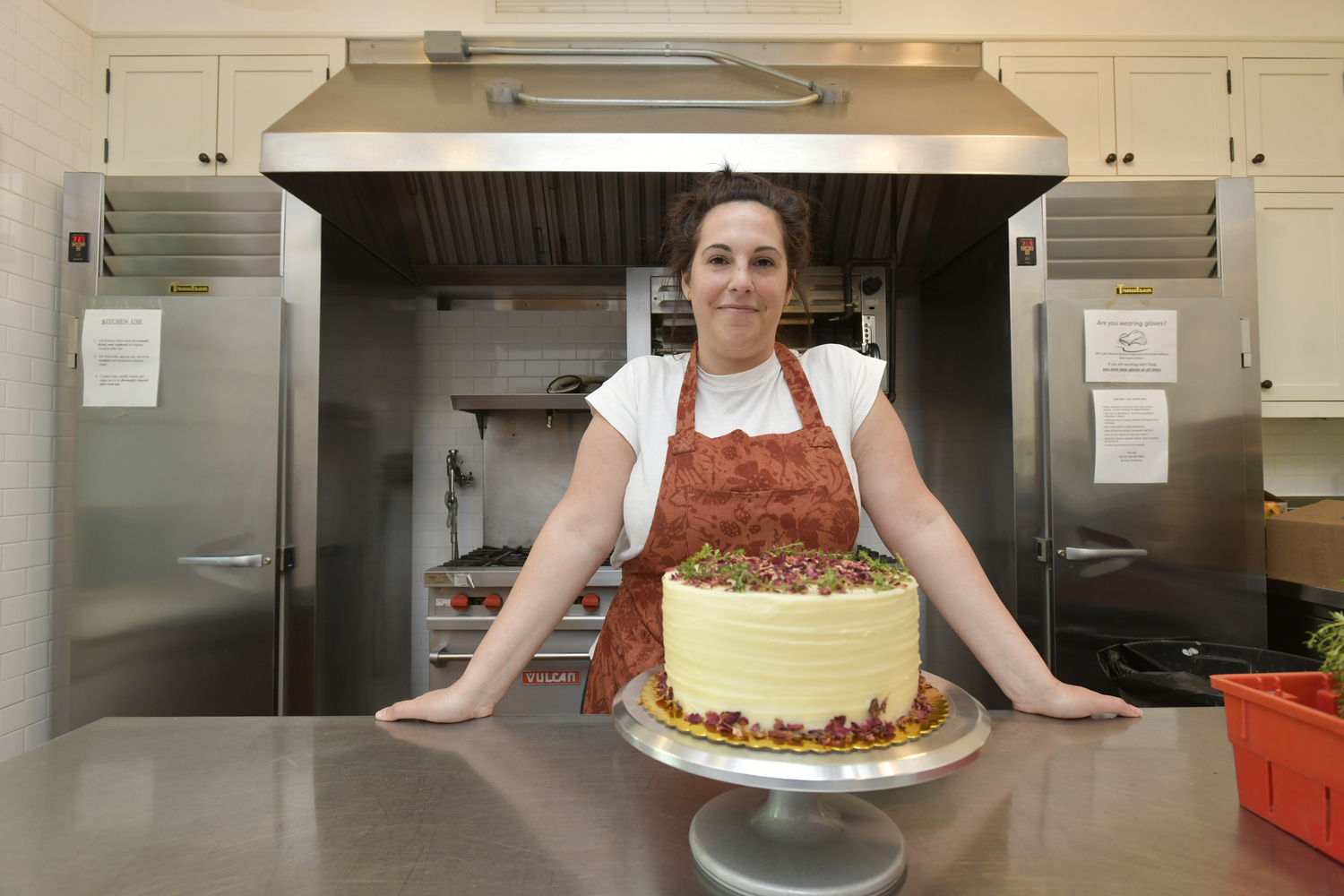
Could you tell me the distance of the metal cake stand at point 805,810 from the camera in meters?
0.57

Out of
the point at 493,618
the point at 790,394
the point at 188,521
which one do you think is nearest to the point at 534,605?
the point at 790,394

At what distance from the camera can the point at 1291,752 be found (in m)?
0.68

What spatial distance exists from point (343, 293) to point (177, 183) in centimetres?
70

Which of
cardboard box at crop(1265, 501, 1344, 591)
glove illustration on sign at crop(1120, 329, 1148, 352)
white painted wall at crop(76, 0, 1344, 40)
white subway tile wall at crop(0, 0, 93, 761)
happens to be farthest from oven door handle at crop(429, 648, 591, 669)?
cardboard box at crop(1265, 501, 1344, 591)

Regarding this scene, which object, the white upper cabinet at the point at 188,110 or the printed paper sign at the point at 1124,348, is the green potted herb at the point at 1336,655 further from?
the white upper cabinet at the point at 188,110

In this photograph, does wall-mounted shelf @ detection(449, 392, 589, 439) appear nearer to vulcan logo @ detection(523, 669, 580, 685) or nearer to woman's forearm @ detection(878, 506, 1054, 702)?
vulcan logo @ detection(523, 669, 580, 685)

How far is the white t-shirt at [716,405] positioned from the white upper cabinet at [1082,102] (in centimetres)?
200

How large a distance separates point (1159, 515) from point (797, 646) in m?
2.34

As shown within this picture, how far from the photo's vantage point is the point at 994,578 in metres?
2.57

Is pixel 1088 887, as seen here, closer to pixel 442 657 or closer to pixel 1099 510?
pixel 1099 510

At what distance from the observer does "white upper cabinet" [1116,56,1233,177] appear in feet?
8.74

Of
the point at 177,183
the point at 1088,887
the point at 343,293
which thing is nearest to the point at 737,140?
the point at 343,293

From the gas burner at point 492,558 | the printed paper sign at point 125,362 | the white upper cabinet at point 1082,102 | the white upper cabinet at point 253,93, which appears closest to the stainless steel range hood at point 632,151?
the white upper cabinet at point 253,93

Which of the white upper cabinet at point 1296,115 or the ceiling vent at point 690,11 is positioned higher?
the ceiling vent at point 690,11
